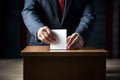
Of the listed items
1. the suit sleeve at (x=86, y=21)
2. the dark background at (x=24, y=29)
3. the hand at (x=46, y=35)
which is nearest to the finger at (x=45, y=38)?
the hand at (x=46, y=35)

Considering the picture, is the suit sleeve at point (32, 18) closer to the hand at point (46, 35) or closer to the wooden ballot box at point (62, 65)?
the hand at point (46, 35)

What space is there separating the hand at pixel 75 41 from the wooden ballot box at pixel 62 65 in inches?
4.2

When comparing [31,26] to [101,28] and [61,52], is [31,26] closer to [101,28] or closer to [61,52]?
[61,52]

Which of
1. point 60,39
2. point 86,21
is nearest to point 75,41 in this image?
point 60,39

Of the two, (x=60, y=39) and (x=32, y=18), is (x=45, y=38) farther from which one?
(x=32, y=18)

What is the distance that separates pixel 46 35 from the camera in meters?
1.45

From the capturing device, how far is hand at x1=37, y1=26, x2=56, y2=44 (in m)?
1.42

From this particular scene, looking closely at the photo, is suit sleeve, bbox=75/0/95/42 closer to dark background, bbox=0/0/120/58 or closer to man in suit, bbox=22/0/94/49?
man in suit, bbox=22/0/94/49

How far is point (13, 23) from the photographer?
4.89 metres

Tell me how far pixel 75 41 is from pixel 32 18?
13.0 inches

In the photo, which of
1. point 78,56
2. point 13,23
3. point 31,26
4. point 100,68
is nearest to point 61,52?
point 78,56

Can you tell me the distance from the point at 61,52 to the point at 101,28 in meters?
3.70

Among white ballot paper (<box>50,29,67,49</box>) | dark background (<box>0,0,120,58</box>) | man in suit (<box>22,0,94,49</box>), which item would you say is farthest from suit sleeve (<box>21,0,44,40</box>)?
dark background (<box>0,0,120,58</box>)

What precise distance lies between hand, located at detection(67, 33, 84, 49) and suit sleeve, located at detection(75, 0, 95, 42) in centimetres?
5
